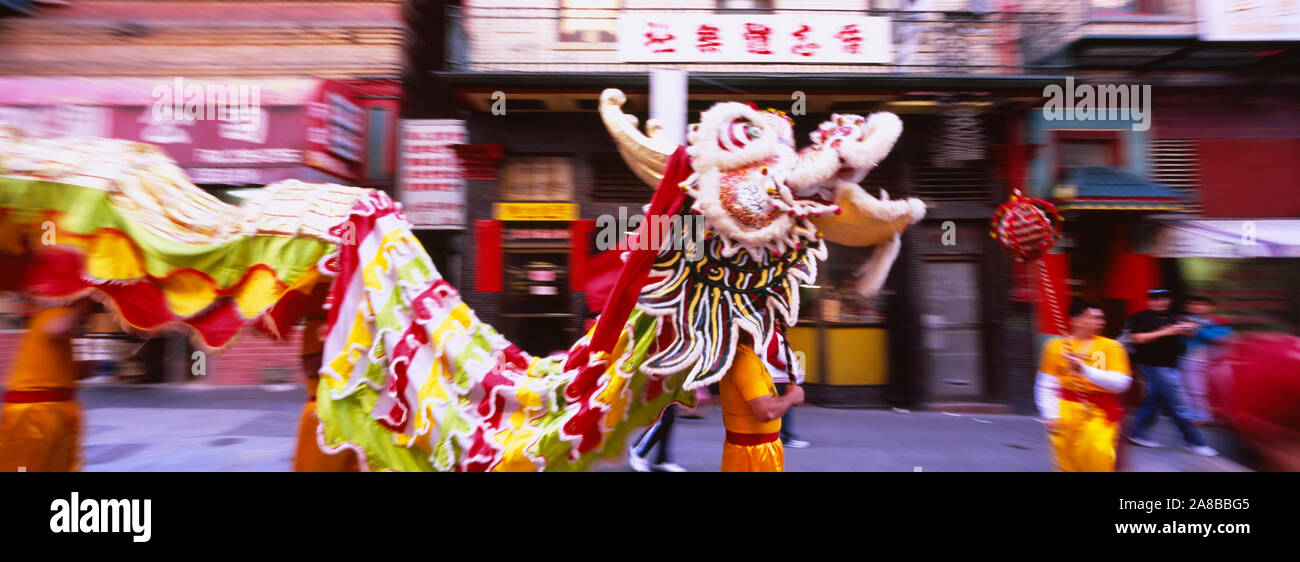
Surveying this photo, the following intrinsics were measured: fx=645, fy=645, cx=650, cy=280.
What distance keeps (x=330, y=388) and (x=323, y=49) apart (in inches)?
312

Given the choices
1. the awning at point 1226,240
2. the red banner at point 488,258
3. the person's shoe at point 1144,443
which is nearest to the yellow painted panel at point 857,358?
the person's shoe at point 1144,443

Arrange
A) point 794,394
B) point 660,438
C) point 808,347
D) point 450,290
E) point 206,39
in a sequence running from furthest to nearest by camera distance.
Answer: point 206,39 < point 808,347 < point 660,438 < point 450,290 < point 794,394

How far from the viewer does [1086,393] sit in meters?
3.62

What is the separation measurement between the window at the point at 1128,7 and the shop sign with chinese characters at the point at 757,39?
9.80ft

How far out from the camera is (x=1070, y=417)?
12.1ft

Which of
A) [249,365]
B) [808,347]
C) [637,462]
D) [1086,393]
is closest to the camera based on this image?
[1086,393]

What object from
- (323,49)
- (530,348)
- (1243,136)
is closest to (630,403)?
(530,348)

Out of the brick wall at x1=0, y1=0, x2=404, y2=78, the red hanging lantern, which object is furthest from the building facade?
the red hanging lantern

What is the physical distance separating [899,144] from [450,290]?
6841mm

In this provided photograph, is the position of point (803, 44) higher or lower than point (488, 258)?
higher

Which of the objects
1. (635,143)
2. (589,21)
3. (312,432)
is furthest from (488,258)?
(635,143)

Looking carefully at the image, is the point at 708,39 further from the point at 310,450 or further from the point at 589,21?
the point at 310,450

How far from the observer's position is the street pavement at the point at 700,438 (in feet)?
18.2
